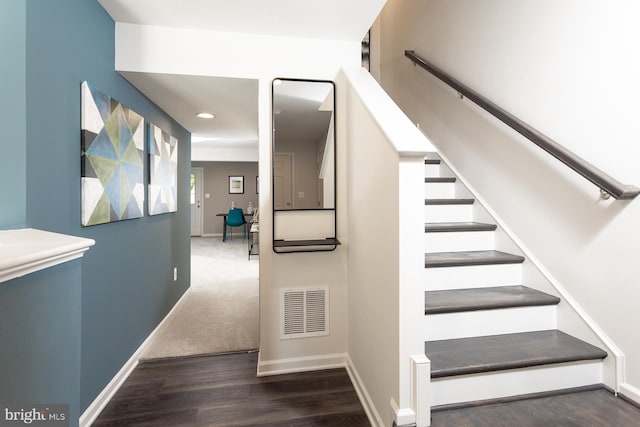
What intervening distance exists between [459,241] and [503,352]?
76 centimetres

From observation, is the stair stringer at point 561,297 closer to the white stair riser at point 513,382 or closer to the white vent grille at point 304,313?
the white stair riser at point 513,382

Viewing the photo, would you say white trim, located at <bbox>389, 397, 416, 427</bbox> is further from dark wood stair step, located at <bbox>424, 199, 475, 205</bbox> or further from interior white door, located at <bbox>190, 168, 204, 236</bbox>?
interior white door, located at <bbox>190, 168, 204, 236</bbox>

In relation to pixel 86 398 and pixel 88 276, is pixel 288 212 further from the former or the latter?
pixel 86 398

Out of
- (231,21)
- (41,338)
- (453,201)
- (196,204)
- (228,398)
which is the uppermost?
(231,21)

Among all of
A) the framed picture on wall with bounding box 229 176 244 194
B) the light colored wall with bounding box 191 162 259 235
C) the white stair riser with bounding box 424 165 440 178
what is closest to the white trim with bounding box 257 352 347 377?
the white stair riser with bounding box 424 165 440 178

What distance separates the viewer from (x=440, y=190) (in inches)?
95.9

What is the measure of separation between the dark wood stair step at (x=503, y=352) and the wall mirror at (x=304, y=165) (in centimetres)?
90

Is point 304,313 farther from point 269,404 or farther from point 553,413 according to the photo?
point 553,413

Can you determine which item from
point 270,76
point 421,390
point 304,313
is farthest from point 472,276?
point 270,76

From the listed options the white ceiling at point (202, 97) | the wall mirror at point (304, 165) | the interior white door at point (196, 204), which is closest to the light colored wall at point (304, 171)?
the wall mirror at point (304, 165)

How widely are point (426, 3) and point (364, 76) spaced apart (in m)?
1.61

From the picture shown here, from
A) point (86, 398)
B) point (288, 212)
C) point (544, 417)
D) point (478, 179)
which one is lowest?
point (86, 398)

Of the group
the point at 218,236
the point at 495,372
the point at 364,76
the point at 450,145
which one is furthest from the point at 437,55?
the point at 218,236

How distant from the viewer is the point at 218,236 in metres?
8.60
